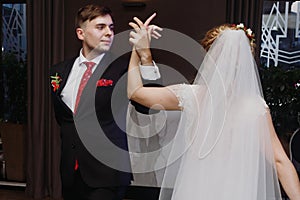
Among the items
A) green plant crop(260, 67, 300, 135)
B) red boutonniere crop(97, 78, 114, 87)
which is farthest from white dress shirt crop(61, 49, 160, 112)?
green plant crop(260, 67, 300, 135)

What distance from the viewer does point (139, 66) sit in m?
1.64

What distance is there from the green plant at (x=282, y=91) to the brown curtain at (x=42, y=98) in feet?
6.98

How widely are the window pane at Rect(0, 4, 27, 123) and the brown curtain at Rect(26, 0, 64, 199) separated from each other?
44 centimetres

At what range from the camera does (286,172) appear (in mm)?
1659

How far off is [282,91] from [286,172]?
223cm

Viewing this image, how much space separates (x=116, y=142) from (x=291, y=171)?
888mm

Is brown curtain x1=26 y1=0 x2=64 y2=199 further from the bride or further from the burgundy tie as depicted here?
the bride

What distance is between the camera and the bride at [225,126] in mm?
1648

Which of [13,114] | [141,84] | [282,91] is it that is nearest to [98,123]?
[141,84]

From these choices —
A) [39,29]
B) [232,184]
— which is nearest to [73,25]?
[39,29]

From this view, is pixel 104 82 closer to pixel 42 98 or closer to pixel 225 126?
pixel 225 126

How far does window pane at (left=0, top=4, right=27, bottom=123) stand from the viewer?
4395 mm

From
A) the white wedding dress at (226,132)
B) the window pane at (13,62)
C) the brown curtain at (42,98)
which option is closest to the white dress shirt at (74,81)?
the white wedding dress at (226,132)

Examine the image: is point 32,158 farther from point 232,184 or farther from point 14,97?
point 232,184
